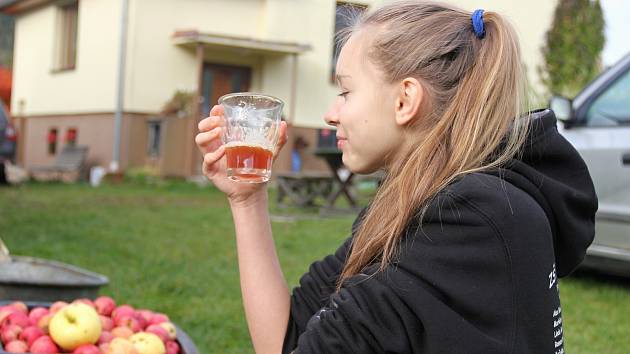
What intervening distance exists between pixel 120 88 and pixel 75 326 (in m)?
12.8

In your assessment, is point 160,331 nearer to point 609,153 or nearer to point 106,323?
point 106,323

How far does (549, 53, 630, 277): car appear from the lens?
4.70 metres

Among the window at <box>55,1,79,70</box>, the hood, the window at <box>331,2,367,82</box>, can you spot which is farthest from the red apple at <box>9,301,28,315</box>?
the window at <box>55,1,79,70</box>

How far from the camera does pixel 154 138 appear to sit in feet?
48.1

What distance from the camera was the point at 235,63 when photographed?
15.8m

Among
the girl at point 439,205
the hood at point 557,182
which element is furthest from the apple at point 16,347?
the hood at point 557,182

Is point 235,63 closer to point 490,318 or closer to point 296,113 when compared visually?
point 296,113

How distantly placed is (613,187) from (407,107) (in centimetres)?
363

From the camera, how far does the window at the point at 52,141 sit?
17375 millimetres

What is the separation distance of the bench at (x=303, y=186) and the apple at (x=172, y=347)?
6.97m

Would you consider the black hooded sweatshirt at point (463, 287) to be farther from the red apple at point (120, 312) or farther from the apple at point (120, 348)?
the red apple at point (120, 312)

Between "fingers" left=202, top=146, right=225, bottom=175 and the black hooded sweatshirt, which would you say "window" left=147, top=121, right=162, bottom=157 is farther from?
the black hooded sweatshirt

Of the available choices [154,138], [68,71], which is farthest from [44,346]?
[68,71]

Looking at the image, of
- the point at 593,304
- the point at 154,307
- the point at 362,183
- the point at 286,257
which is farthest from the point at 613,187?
the point at 362,183
